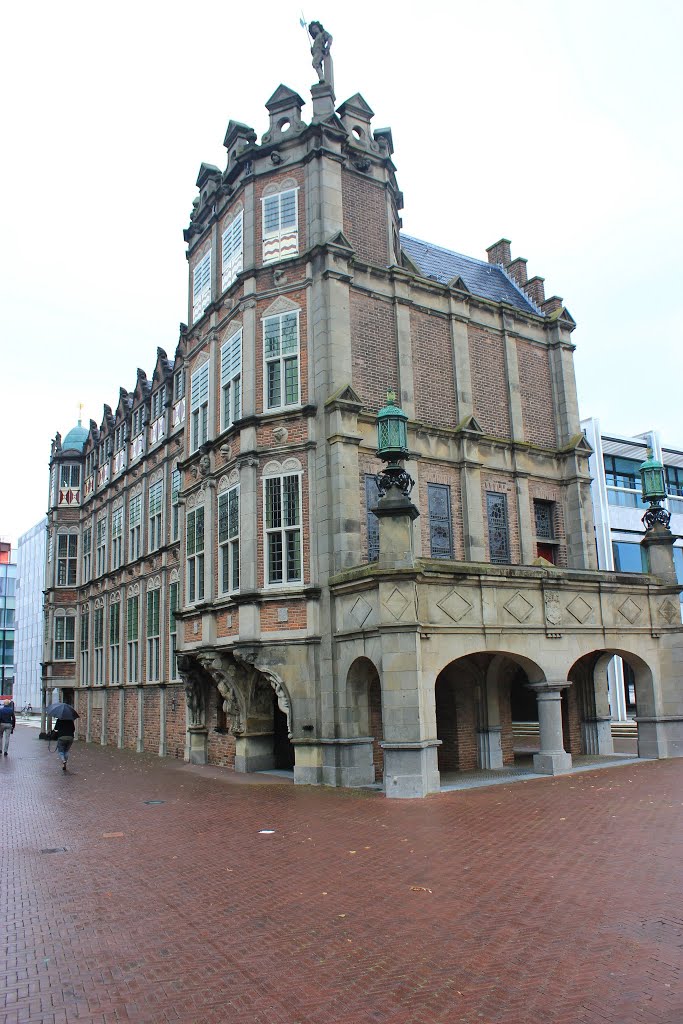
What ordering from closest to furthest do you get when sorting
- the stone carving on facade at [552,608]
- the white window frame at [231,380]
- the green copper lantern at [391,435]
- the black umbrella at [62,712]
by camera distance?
the green copper lantern at [391,435], the stone carving on facade at [552,608], the white window frame at [231,380], the black umbrella at [62,712]

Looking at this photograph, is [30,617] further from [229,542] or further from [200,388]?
[229,542]

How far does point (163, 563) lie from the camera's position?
32.6 m

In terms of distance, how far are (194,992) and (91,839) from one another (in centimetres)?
756

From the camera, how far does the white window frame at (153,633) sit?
108ft

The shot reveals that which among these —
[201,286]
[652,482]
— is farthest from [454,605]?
[201,286]

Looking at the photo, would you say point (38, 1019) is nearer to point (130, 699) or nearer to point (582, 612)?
point (582, 612)

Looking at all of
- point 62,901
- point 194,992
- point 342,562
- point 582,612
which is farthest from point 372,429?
point 194,992

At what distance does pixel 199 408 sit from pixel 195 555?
15.6 ft

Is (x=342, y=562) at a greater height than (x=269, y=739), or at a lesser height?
greater

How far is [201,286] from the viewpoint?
26281 millimetres

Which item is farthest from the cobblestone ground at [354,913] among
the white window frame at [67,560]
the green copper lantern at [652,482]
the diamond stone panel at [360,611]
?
the white window frame at [67,560]

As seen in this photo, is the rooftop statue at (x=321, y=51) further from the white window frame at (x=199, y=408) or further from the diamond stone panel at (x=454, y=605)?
the diamond stone panel at (x=454, y=605)

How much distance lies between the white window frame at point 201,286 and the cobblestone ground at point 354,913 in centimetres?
1636

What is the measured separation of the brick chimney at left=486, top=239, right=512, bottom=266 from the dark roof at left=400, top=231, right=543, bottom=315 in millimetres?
850
